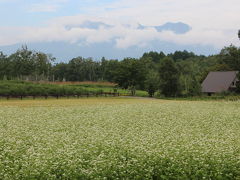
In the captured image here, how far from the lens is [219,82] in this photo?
83625 mm

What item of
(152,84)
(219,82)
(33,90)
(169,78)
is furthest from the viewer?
(152,84)

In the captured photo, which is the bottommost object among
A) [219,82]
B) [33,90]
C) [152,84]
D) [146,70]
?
[33,90]

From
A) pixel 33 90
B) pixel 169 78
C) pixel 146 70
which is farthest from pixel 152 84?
pixel 33 90

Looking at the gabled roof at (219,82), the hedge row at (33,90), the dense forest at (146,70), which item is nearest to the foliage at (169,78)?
the dense forest at (146,70)

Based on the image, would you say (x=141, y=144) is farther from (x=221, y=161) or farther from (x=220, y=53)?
(x=220, y=53)

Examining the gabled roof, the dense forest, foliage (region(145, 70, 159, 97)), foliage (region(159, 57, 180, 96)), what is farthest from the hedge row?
the gabled roof

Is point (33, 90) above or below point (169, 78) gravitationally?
below

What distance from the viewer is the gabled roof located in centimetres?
8219

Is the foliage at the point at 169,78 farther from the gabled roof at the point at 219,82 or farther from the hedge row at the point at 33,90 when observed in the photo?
the hedge row at the point at 33,90

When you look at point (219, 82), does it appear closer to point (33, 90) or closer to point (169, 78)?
point (169, 78)

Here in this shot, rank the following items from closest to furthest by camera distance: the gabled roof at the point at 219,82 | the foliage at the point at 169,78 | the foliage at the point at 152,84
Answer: the foliage at the point at 169,78 → the gabled roof at the point at 219,82 → the foliage at the point at 152,84

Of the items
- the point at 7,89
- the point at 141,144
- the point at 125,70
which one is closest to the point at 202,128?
the point at 141,144

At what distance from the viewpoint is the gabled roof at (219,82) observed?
270ft

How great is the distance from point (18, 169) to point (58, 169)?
1.42m
